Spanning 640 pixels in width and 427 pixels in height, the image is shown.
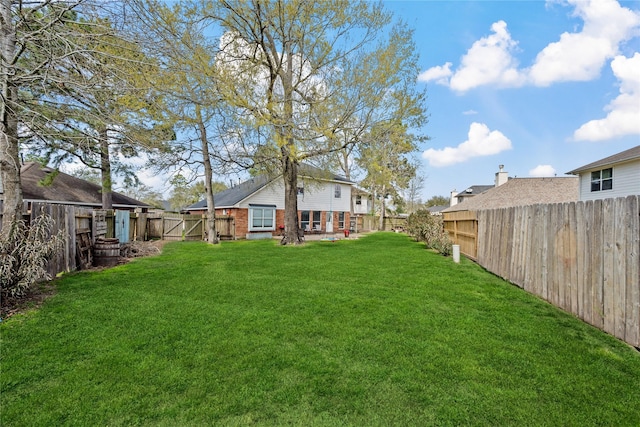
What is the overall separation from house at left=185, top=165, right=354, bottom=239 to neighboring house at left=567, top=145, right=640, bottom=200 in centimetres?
1442

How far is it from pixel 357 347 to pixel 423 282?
3793 mm

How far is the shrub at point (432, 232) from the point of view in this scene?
12141 mm

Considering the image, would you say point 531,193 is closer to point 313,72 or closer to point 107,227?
point 313,72

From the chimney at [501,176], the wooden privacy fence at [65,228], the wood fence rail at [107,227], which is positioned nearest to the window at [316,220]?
the wood fence rail at [107,227]

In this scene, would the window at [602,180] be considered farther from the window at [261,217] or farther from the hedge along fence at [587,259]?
the window at [261,217]

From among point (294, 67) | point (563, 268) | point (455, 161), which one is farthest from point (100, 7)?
point (455, 161)

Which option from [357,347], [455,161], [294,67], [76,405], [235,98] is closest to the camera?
[76,405]

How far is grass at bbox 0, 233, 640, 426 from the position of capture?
2346 millimetres

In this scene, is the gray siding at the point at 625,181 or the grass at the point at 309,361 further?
the gray siding at the point at 625,181

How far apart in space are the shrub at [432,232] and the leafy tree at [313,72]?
17.2ft

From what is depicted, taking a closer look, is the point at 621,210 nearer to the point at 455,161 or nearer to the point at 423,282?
the point at 423,282

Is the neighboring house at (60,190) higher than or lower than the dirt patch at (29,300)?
higher

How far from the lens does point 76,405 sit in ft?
7.88

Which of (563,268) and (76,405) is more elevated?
(563,268)
